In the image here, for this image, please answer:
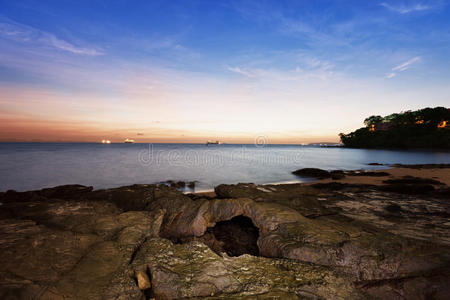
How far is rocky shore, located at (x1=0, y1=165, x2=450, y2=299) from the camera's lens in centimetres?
285

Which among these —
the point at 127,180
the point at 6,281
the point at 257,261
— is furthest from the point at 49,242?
the point at 127,180

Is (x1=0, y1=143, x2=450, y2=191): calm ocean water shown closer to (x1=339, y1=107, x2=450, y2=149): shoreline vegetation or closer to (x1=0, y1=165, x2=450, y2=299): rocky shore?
(x1=0, y1=165, x2=450, y2=299): rocky shore

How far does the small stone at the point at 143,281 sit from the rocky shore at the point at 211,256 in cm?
1

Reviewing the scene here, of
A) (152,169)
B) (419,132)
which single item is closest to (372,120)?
(419,132)

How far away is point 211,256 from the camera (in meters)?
3.62

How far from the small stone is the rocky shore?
0.05 ft

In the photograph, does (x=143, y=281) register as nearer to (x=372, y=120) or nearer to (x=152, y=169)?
(x=152, y=169)

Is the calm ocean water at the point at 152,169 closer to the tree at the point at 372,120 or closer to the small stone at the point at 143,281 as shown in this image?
the small stone at the point at 143,281

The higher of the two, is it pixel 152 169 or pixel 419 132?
pixel 419 132

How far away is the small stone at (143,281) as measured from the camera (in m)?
3.05

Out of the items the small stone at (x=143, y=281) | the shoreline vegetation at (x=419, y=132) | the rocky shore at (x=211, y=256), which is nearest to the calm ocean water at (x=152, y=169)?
the rocky shore at (x=211, y=256)

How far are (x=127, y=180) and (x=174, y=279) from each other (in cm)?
2001

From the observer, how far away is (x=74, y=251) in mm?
3676

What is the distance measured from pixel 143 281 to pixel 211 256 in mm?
1166
